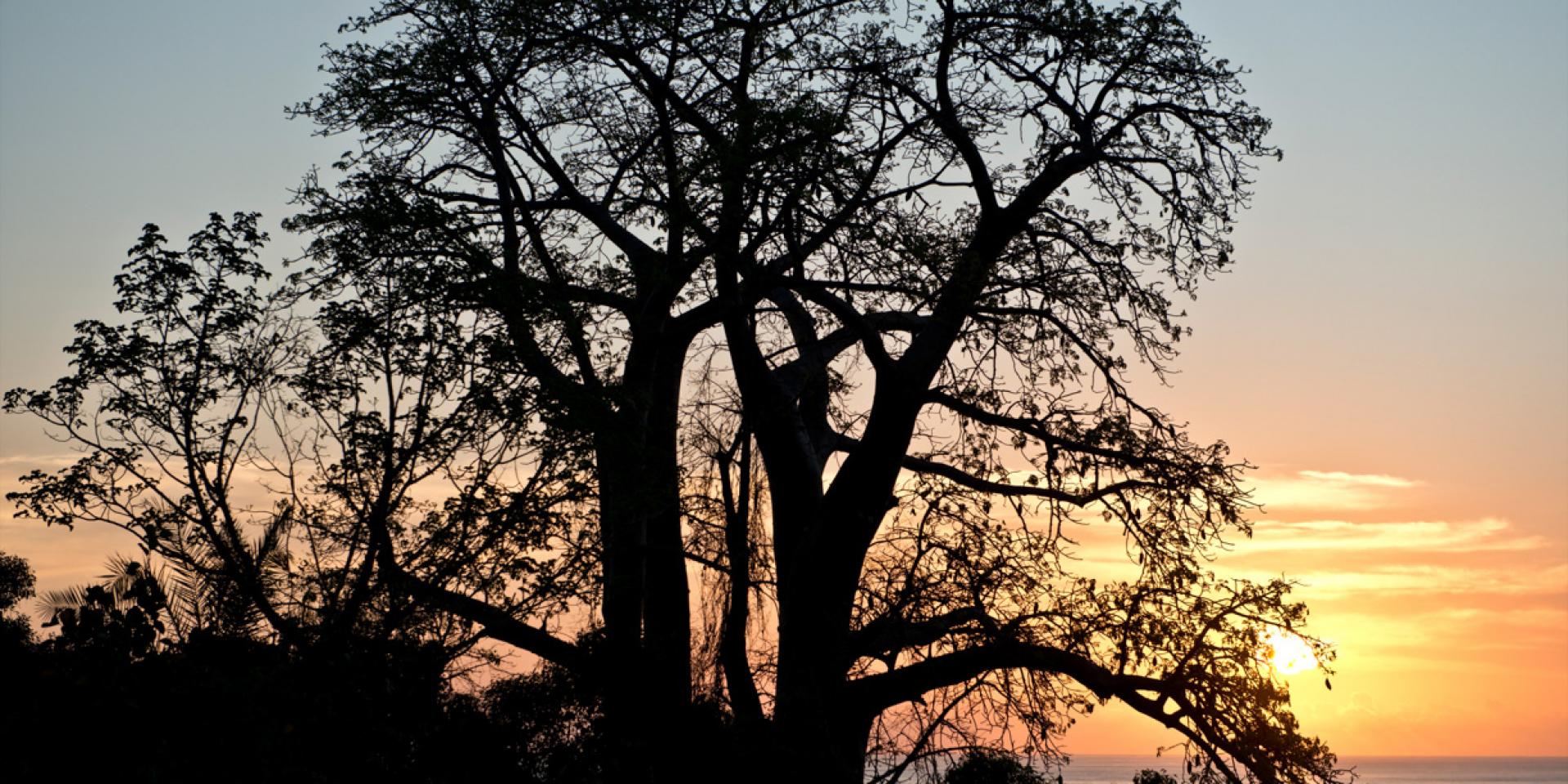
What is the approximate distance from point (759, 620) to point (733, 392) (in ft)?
8.11

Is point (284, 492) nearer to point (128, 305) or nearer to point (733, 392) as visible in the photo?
point (128, 305)

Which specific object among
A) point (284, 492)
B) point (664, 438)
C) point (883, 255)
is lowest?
point (284, 492)

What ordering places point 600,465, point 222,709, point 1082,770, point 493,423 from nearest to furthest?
point 222,709, point 493,423, point 600,465, point 1082,770

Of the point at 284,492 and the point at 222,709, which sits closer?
the point at 222,709

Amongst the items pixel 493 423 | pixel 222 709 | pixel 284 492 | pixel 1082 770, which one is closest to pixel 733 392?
pixel 493 423

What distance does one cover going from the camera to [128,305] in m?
11.4

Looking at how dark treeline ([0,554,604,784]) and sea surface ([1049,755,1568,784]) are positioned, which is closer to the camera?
dark treeline ([0,554,604,784])

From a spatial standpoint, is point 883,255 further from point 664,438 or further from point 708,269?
point 664,438

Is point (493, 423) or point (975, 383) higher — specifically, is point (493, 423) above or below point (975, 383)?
below

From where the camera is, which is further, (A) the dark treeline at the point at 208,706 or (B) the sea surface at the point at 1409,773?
(B) the sea surface at the point at 1409,773

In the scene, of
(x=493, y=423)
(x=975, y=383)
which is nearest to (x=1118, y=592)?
(x=975, y=383)

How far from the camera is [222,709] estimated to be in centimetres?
857

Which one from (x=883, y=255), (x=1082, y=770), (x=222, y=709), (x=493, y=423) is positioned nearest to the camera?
(x=222, y=709)

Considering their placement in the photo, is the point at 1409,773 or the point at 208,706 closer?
the point at 208,706
